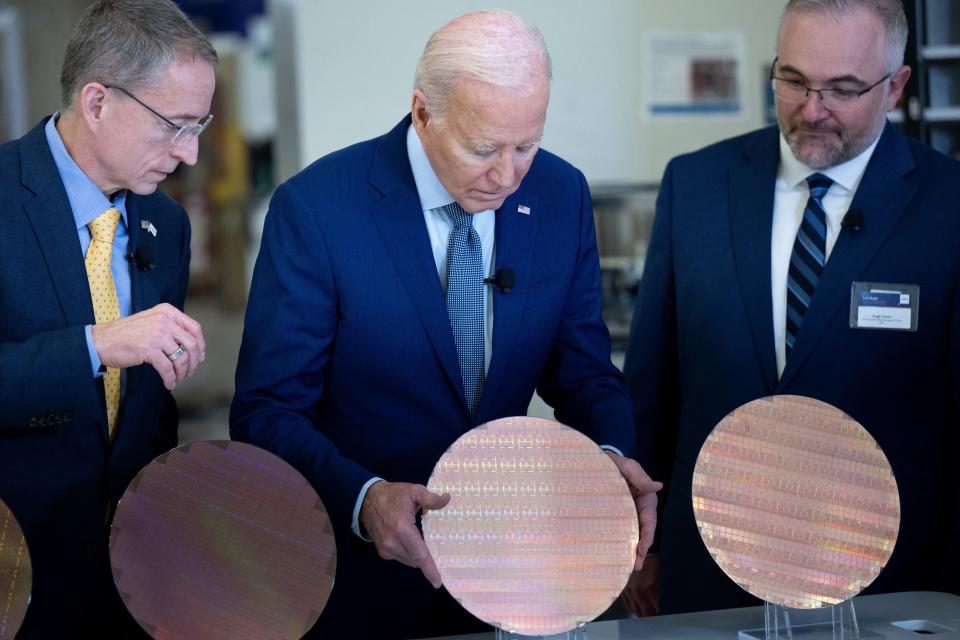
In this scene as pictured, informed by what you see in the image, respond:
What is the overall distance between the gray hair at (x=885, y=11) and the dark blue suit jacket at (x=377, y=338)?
69cm

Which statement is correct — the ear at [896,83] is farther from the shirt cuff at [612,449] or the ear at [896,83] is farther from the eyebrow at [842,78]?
the shirt cuff at [612,449]

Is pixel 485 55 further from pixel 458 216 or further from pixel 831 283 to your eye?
pixel 831 283

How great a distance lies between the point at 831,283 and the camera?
2.17 m

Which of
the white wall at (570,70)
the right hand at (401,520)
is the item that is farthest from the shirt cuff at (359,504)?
the white wall at (570,70)

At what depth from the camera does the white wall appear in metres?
4.02

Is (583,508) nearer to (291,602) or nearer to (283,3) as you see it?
(291,602)

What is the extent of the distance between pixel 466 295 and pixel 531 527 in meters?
0.53

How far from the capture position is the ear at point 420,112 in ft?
5.88

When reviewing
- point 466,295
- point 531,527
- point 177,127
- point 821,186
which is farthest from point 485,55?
point 821,186

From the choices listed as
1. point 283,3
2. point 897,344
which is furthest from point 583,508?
point 283,3

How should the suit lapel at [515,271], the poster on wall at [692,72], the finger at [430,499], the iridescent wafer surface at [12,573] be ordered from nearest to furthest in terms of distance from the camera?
the iridescent wafer surface at [12,573] → the finger at [430,499] → the suit lapel at [515,271] → the poster on wall at [692,72]

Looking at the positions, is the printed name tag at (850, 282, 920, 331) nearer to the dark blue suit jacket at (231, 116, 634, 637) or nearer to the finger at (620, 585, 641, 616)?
the dark blue suit jacket at (231, 116, 634, 637)

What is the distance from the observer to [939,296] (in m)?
2.16

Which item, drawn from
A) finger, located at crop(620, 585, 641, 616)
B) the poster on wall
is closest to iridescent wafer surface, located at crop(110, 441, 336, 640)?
finger, located at crop(620, 585, 641, 616)
